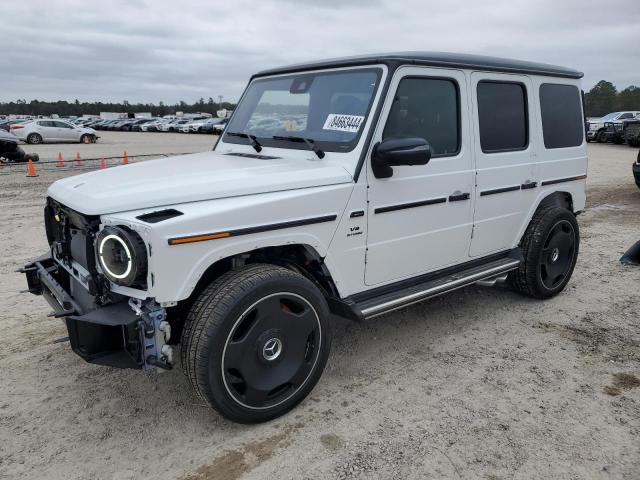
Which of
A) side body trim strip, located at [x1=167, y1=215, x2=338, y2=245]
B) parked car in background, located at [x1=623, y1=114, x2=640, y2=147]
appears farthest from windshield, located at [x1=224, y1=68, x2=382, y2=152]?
parked car in background, located at [x1=623, y1=114, x2=640, y2=147]

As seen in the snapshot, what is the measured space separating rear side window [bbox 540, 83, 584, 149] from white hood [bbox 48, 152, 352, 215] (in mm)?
2554

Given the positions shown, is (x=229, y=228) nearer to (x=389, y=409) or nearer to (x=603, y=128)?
(x=389, y=409)

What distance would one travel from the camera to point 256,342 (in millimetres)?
2908

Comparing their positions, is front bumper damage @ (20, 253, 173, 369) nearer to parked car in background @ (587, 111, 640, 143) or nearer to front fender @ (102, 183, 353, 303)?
front fender @ (102, 183, 353, 303)

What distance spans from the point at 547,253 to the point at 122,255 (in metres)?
3.94

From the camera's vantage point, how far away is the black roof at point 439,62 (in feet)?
11.5

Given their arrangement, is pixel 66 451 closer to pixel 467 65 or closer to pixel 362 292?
pixel 362 292

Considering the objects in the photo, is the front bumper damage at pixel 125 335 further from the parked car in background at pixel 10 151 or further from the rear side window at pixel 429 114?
the parked car in background at pixel 10 151

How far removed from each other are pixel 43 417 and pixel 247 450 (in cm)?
132

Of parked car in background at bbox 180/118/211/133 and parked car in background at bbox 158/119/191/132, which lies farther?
parked car in background at bbox 158/119/191/132

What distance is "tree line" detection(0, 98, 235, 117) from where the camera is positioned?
9531 cm

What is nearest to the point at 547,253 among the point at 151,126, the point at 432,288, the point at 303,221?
the point at 432,288

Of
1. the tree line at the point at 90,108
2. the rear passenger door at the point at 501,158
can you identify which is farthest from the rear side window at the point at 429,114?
A: the tree line at the point at 90,108

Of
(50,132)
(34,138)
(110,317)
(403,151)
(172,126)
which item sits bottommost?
(110,317)
